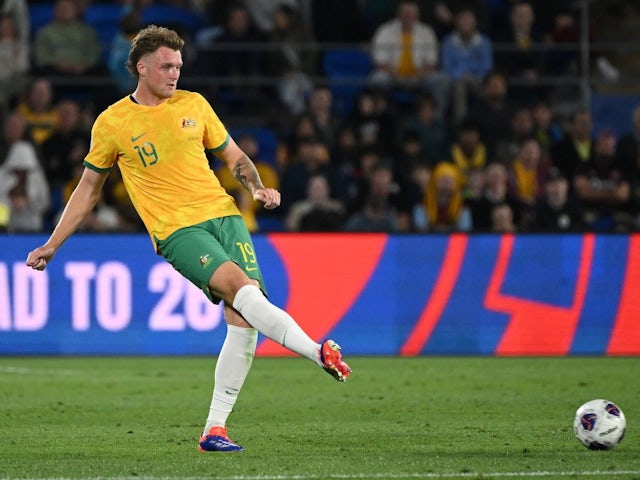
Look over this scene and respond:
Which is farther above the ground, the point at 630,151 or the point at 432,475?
the point at 630,151

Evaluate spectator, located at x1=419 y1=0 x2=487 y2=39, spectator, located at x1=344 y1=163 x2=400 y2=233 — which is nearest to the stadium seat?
spectator, located at x1=419 y1=0 x2=487 y2=39

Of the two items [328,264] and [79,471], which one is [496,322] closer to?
[328,264]

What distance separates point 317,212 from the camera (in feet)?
50.9

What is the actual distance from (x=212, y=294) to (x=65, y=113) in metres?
10.3

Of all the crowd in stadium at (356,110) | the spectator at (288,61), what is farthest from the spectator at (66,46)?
the spectator at (288,61)

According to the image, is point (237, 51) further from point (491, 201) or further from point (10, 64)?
point (491, 201)

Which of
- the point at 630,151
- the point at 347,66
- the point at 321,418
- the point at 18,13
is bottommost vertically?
the point at 321,418

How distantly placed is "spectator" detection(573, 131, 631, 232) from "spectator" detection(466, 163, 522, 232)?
119 centimetres

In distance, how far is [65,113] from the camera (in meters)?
17.0

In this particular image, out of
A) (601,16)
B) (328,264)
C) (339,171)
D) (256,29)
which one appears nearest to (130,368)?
(328,264)

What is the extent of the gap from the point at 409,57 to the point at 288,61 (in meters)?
1.66

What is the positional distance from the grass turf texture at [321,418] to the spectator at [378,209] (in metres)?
2.18

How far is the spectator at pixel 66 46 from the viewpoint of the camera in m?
18.1

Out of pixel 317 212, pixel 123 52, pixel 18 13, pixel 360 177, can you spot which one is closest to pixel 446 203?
pixel 360 177
